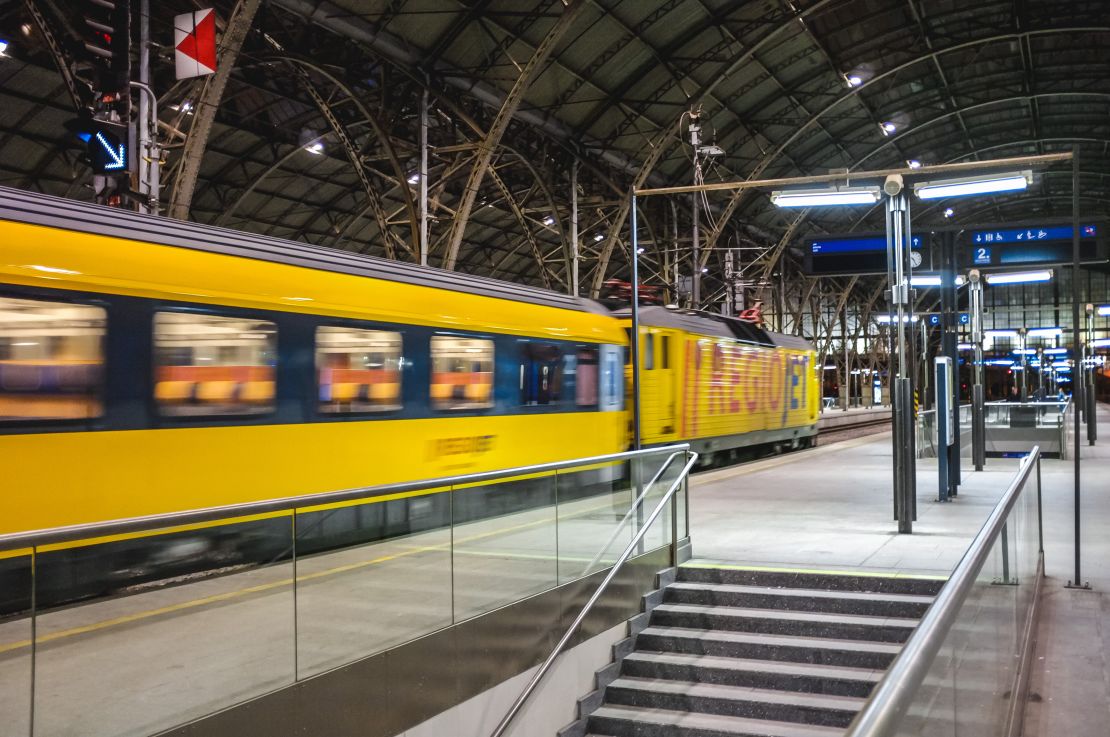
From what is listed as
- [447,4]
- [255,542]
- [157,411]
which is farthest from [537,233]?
[255,542]

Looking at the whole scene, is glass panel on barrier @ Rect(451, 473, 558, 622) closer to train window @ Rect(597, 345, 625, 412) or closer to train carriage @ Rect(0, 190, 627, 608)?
train carriage @ Rect(0, 190, 627, 608)

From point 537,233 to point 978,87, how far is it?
68.9 ft

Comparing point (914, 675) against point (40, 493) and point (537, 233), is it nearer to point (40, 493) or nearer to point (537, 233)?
point (40, 493)

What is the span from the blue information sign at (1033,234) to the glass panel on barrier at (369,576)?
1337cm

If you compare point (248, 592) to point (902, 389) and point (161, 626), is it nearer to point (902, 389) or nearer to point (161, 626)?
point (161, 626)

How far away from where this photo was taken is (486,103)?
26734 millimetres

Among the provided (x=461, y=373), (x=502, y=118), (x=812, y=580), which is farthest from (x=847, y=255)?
(x=502, y=118)

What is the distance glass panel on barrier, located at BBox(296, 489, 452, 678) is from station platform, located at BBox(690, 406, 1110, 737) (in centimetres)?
392

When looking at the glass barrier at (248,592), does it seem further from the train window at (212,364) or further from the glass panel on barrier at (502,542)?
the train window at (212,364)

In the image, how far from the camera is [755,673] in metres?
8.55

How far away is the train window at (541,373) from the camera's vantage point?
1383 centimetres

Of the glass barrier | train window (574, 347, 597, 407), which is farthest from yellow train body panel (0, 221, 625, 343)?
the glass barrier

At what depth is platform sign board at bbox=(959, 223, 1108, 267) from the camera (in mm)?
15984

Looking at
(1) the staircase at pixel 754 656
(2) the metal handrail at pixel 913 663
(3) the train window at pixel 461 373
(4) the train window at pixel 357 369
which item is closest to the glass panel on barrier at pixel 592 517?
(1) the staircase at pixel 754 656
